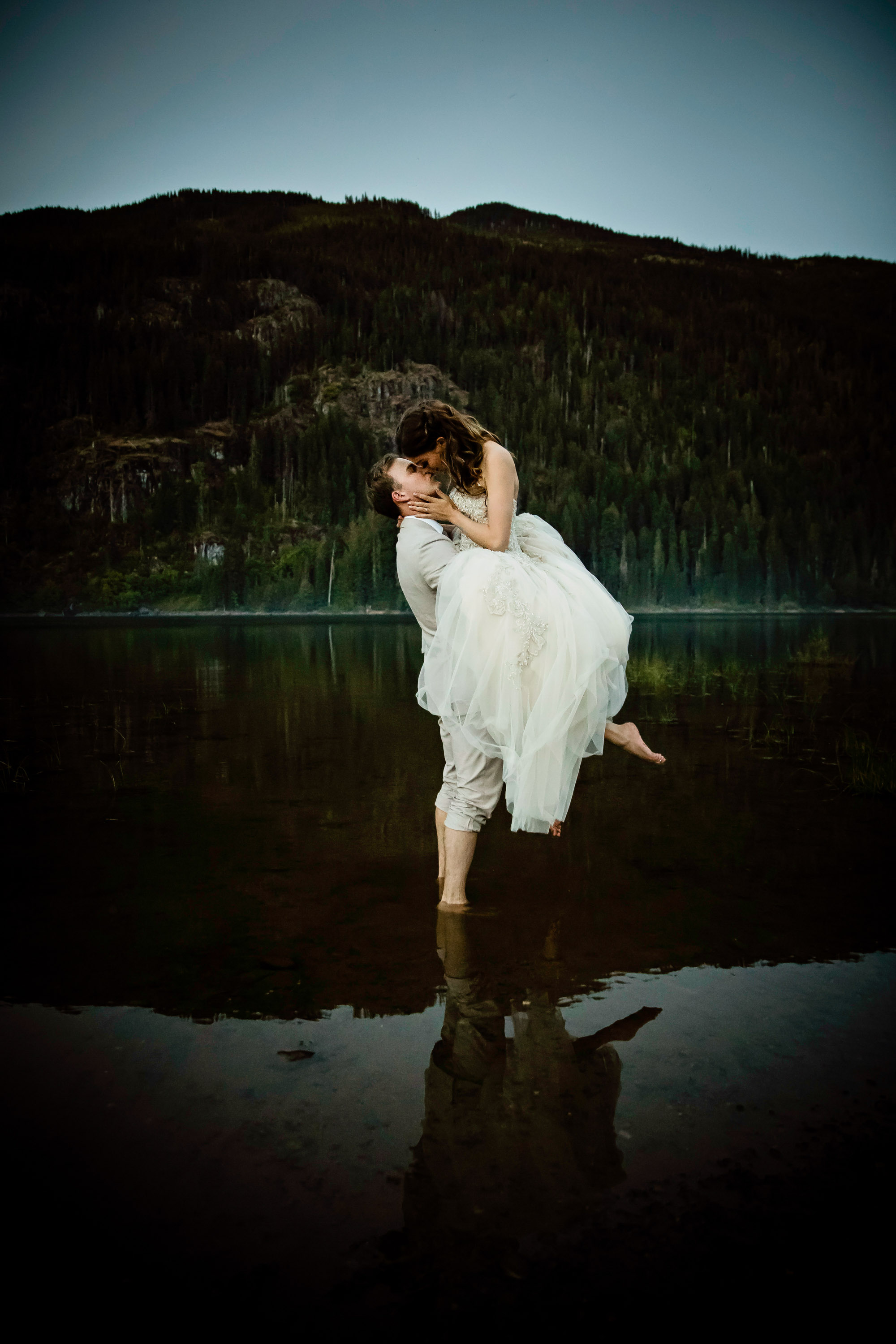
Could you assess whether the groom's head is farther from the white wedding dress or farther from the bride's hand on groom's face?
the white wedding dress

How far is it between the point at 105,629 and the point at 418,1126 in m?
58.2

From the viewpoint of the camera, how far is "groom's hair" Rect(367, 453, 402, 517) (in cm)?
476

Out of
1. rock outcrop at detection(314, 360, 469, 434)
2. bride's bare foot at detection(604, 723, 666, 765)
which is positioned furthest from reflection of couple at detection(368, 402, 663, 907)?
rock outcrop at detection(314, 360, 469, 434)

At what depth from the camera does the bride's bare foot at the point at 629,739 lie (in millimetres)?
5000

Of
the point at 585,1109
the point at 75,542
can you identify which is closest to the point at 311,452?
the point at 75,542

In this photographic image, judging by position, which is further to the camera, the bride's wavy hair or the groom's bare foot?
the groom's bare foot

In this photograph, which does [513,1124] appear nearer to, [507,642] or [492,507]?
[507,642]

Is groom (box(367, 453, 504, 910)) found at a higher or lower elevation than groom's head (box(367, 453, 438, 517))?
lower

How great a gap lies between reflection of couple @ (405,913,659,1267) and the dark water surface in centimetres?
1

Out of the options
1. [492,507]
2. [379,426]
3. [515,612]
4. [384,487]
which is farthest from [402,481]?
[379,426]

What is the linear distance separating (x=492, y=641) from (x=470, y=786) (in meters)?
0.78

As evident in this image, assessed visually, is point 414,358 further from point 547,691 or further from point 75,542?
point 547,691

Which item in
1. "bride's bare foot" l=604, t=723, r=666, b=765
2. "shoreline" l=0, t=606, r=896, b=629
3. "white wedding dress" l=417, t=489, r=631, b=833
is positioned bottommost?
"shoreline" l=0, t=606, r=896, b=629

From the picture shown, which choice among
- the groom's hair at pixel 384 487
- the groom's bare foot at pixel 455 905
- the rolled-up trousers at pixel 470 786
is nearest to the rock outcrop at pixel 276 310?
the groom's hair at pixel 384 487
